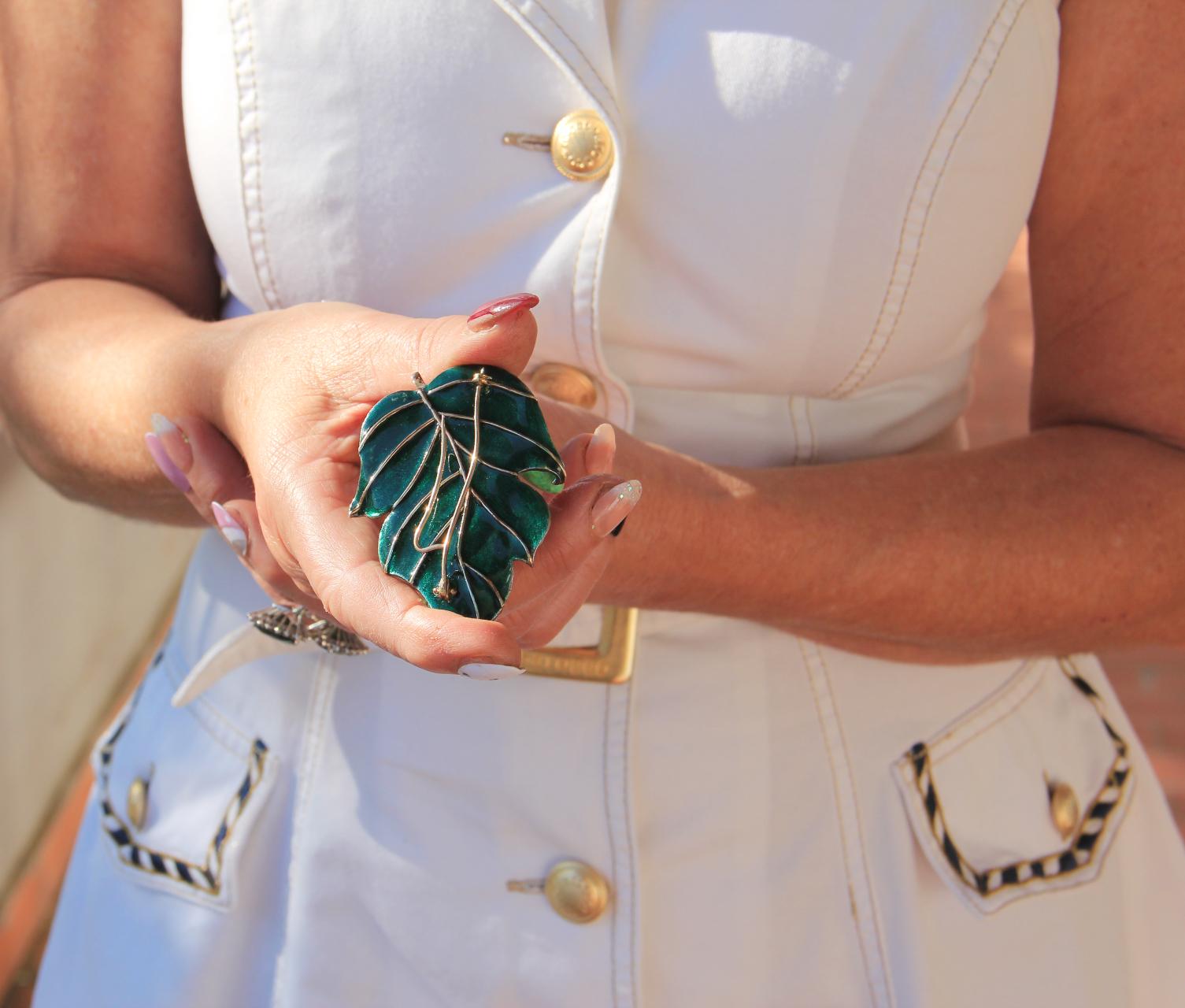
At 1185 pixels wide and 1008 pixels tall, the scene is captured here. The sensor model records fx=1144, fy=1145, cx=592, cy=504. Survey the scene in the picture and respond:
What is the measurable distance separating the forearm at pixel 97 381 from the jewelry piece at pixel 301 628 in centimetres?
16

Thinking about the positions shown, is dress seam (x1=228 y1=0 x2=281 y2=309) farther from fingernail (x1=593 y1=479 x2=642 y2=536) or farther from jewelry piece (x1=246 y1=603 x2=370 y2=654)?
fingernail (x1=593 y1=479 x2=642 y2=536)

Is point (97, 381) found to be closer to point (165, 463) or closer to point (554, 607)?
point (165, 463)

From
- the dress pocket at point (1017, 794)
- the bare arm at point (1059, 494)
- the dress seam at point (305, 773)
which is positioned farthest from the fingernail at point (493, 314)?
the dress pocket at point (1017, 794)

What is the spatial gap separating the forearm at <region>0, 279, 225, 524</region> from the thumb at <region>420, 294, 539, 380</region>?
0.30 meters

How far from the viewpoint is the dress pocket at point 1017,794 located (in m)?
1.02

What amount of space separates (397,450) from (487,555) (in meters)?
0.08

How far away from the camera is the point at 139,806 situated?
108cm

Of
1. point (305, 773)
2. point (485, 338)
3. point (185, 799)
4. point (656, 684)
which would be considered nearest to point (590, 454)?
point (485, 338)

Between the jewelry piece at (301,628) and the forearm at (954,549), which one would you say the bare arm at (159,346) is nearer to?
the jewelry piece at (301,628)

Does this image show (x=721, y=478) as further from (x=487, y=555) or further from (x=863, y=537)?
(x=487, y=555)

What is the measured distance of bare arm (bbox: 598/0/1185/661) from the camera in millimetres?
945

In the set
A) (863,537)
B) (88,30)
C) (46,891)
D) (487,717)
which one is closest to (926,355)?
(863,537)

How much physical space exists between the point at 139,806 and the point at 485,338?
0.66 m

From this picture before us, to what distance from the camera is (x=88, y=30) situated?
1011 millimetres
